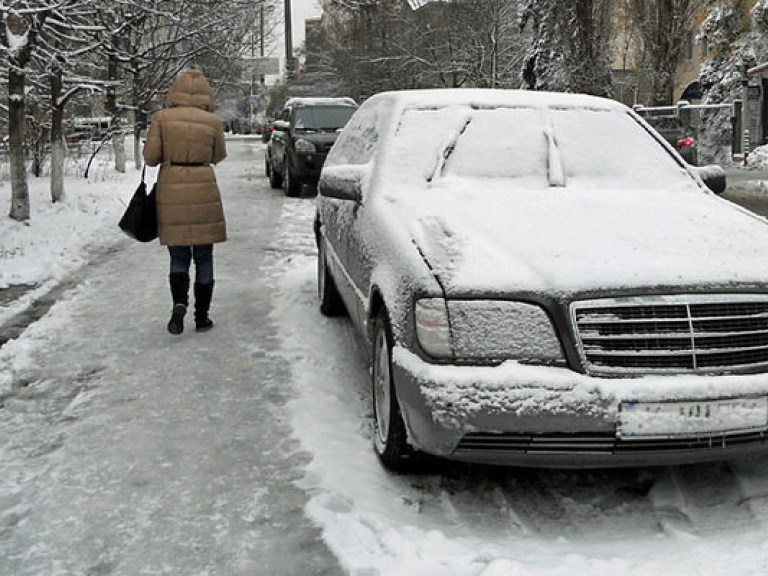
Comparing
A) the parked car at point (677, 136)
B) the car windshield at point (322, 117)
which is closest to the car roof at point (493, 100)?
the car windshield at point (322, 117)

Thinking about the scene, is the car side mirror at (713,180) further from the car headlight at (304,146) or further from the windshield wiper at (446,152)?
the car headlight at (304,146)

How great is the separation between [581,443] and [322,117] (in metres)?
13.7

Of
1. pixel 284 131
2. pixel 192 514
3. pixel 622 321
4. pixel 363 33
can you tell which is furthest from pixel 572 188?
pixel 363 33

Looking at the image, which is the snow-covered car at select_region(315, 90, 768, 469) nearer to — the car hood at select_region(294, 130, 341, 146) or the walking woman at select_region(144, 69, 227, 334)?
the walking woman at select_region(144, 69, 227, 334)

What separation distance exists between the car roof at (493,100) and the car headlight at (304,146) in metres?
9.85

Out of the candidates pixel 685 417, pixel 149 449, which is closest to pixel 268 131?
pixel 149 449

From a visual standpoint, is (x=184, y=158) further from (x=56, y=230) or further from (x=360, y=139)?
(x=56, y=230)

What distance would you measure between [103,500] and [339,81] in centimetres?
4214

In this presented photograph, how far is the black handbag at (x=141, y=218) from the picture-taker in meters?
6.10

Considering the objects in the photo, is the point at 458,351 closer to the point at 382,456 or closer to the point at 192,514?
the point at 382,456

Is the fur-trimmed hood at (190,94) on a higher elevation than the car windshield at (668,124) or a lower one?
lower

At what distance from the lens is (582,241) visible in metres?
3.63

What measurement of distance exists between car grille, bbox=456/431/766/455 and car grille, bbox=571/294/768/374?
0.25 metres

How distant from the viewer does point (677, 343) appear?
10.6ft
